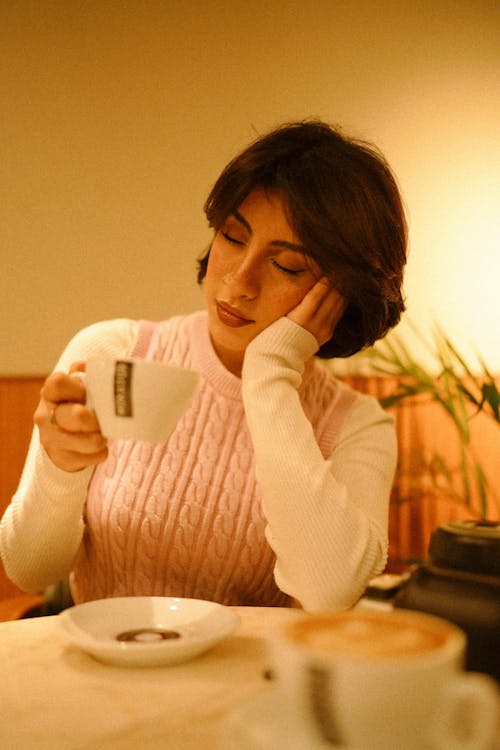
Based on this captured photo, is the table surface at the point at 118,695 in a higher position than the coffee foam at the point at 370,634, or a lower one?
lower

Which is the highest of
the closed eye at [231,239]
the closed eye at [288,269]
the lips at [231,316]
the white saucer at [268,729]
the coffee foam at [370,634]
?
the closed eye at [231,239]

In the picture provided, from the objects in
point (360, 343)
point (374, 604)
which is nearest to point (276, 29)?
point (360, 343)

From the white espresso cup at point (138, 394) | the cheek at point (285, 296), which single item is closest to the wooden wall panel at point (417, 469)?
the cheek at point (285, 296)

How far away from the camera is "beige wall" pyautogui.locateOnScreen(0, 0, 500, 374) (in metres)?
2.51

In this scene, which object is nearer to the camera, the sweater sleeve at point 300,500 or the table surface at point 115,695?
the table surface at point 115,695

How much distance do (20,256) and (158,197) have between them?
0.53 metres

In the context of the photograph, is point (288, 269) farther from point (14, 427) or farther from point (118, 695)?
point (14, 427)

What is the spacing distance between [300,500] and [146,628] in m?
0.31

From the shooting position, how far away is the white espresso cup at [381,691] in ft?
1.41

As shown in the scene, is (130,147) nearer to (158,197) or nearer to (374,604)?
(158,197)

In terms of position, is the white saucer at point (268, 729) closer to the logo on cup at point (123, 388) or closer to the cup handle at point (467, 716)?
the cup handle at point (467, 716)

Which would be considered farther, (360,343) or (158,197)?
(158,197)

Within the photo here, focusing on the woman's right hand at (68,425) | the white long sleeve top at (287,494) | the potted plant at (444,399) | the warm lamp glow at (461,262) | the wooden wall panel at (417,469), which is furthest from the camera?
the warm lamp glow at (461,262)

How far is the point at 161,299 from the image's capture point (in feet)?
8.52
